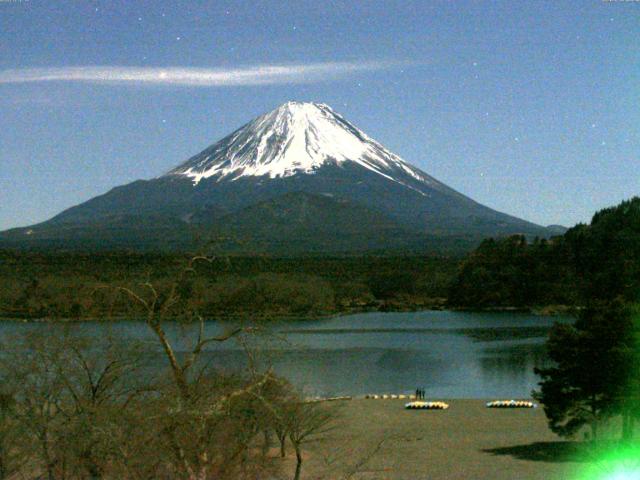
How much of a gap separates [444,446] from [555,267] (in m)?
56.7

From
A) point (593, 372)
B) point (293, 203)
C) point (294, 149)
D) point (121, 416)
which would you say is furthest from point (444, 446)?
point (294, 149)

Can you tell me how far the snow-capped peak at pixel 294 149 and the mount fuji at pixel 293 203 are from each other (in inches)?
7.1

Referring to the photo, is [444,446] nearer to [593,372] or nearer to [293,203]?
[593,372]

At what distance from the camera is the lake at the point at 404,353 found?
92.8 ft

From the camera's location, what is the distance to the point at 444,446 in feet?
58.7

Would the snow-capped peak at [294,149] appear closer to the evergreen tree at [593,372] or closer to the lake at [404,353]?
the lake at [404,353]

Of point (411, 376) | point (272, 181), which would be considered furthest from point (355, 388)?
point (272, 181)

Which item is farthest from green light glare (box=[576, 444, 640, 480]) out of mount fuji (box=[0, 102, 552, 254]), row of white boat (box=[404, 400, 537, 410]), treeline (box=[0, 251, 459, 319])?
mount fuji (box=[0, 102, 552, 254])

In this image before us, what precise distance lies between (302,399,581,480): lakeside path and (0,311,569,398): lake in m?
1.84

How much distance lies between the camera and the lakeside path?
14523 millimetres

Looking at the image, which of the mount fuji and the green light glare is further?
the mount fuji

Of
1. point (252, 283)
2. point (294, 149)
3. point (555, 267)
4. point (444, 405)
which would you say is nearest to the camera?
point (444, 405)

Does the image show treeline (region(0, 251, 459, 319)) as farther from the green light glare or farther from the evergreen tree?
the green light glare

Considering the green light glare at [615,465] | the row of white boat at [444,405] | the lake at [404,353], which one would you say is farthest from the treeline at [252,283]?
the green light glare at [615,465]
